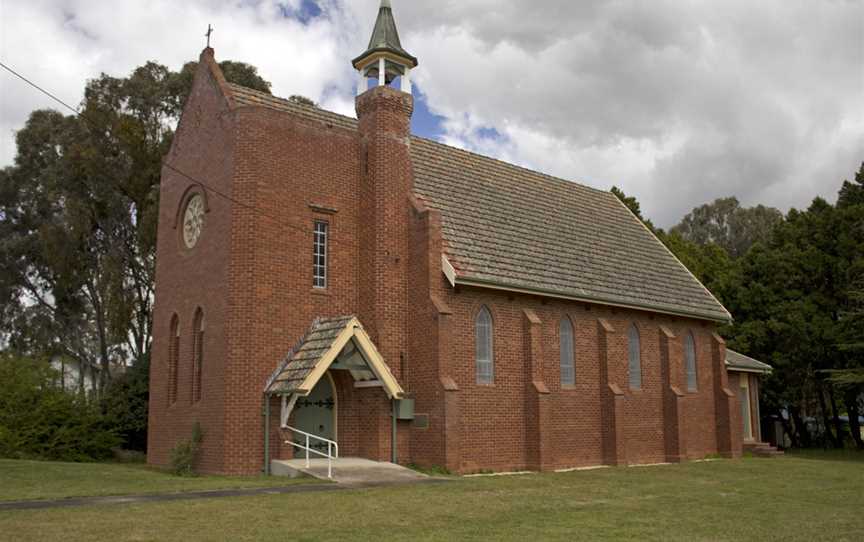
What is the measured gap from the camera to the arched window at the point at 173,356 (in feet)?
74.3

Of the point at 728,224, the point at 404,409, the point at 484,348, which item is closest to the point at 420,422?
the point at 404,409

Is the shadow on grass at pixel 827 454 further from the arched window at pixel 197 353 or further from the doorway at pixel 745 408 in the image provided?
the arched window at pixel 197 353

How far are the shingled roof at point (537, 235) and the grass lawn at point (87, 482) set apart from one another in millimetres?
7969

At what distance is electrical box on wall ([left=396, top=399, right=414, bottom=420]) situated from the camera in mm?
21067

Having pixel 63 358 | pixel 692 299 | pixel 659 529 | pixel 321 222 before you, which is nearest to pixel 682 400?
pixel 692 299

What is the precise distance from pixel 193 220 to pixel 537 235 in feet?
34.9

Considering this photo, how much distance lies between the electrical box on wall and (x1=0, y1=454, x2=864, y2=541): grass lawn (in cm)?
295

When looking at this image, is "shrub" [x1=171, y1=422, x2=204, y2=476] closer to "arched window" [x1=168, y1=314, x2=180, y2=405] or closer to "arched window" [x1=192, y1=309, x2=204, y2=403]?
"arched window" [x1=192, y1=309, x2=204, y2=403]

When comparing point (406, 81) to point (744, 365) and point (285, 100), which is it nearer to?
point (285, 100)

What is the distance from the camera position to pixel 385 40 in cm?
2356

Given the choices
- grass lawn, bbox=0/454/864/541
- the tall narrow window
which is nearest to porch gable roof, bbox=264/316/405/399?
the tall narrow window

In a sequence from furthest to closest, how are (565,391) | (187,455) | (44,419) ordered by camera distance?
(44,419) → (565,391) → (187,455)

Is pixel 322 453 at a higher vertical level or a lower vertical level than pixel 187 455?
higher

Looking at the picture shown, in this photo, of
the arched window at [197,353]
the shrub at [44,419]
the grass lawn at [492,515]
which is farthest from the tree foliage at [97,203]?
the grass lawn at [492,515]
